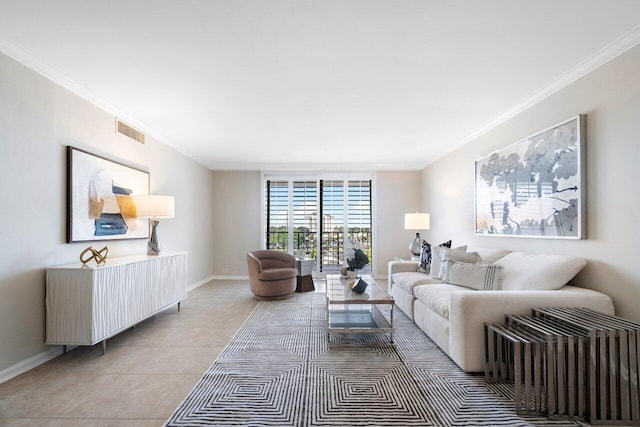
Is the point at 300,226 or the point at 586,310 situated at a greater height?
the point at 300,226

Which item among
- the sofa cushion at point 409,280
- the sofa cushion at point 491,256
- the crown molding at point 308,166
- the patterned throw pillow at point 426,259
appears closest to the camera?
the sofa cushion at point 491,256

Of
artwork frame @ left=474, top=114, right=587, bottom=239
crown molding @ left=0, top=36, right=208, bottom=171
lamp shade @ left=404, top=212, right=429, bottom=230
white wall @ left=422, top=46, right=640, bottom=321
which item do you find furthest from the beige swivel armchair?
white wall @ left=422, top=46, right=640, bottom=321

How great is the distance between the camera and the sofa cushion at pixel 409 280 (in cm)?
402

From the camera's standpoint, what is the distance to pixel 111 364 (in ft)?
9.11

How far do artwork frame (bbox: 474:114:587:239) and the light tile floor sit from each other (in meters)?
3.36

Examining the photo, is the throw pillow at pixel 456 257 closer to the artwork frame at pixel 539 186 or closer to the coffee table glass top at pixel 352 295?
the artwork frame at pixel 539 186

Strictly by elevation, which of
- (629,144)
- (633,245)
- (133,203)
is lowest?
(633,245)

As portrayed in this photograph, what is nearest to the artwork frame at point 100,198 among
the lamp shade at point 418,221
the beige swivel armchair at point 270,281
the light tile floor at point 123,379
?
the light tile floor at point 123,379

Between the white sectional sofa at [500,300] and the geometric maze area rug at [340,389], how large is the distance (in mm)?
178

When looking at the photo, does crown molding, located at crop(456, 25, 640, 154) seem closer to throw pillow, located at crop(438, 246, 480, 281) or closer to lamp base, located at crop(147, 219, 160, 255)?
throw pillow, located at crop(438, 246, 480, 281)

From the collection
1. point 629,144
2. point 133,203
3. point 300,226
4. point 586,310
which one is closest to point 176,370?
point 133,203

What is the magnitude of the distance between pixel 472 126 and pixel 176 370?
4452 mm

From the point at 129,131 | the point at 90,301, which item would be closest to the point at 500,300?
the point at 90,301

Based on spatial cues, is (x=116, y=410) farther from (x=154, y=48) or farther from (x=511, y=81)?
(x=511, y=81)
